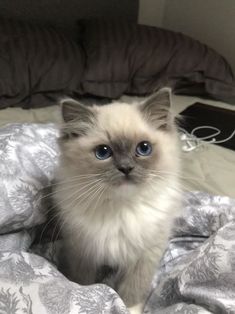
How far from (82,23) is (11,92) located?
2.45ft

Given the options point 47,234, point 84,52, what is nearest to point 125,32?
point 84,52

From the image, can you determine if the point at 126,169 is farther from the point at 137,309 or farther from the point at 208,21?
the point at 208,21

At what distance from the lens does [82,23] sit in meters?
2.58

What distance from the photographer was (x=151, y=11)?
3.04 meters

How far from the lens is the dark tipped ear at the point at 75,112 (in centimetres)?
111

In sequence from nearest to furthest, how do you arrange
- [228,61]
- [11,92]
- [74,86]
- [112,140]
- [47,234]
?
[112,140] < [47,234] < [11,92] < [74,86] < [228,61]

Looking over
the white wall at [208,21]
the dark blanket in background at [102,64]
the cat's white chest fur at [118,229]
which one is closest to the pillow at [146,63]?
the dark blanket in background at [102,64]

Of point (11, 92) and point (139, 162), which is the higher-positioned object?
point (139, 162)

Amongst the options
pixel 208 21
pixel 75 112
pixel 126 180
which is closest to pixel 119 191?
pixel 126 180

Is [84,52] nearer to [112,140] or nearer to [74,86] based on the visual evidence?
[74,86]

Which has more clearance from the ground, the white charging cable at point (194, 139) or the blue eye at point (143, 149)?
the blue eye at point (143, 149)

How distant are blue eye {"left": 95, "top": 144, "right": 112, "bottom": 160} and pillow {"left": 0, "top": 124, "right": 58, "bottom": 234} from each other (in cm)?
30

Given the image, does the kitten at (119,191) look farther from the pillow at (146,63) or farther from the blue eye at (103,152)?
the pillow at (146,63)

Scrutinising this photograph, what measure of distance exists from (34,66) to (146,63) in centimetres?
67
